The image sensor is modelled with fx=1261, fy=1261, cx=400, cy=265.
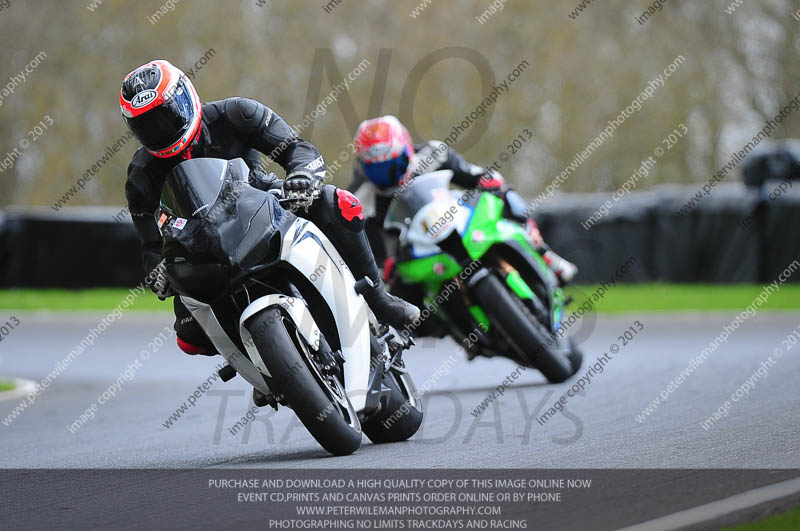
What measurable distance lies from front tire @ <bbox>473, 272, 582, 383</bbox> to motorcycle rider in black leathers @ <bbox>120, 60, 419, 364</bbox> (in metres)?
2.11

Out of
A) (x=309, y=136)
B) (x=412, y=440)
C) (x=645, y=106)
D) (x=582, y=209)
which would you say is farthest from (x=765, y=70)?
(x=412, y=440)

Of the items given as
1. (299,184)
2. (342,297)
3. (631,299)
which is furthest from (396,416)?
(631,299)

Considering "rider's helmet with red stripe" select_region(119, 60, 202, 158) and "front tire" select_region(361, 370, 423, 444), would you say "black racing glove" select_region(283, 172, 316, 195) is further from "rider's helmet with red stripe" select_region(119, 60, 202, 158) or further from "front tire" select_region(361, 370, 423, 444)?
"front tire" select_region(361, 370, 423, 444)

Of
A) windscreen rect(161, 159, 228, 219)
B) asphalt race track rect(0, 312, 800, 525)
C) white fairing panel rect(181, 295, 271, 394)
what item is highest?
windscreen rect(161, 159, 228, 219)

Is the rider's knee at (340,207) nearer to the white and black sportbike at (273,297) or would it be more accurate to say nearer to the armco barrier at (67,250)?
the white and black sportbike at (273,297)

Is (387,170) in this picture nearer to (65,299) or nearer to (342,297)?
(342,297)

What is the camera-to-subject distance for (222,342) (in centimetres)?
582

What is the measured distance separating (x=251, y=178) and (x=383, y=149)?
2547 millimetres

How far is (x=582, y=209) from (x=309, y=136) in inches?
451

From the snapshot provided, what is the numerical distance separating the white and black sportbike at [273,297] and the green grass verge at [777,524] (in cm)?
199

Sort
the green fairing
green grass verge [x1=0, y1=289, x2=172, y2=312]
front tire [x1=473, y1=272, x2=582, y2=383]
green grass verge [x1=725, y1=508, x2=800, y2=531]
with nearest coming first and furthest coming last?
1. green grass verge [x1=725, y1=508, x2=800, y2=531]
2. front tire [x1=473, y1=272, x2=582, y2=383]
3. the green fairing
4. green grass verge [x1=0, y1=289, x2=172, y2=312]

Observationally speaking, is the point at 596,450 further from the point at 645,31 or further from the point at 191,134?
the point at 645,31

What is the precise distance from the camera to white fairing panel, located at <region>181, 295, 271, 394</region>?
5.74m

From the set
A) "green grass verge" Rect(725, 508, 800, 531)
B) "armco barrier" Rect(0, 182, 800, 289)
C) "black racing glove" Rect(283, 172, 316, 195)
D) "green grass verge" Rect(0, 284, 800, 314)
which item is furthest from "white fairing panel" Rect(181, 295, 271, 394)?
"armco barrier" Rect(0, 182, 800, 289)
